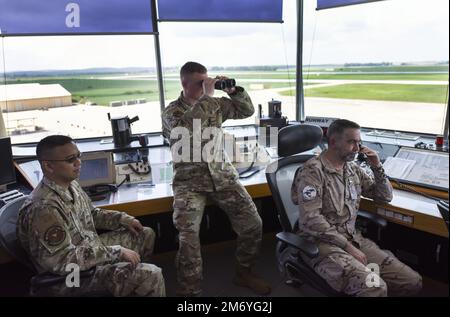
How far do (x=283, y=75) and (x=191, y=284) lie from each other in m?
2.14

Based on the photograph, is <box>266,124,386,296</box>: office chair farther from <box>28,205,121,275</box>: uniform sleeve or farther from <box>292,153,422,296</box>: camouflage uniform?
<box>28,205,121,275</box>: uniform sleeve

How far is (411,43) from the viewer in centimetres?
249

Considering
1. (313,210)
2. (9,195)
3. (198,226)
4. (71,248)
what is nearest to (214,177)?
(198,226)

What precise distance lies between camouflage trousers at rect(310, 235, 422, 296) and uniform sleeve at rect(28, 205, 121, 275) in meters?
1.07

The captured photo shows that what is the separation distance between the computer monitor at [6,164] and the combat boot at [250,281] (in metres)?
1.55

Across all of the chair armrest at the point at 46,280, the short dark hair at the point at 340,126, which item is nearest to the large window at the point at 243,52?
the short dark hair at the point at 340,126

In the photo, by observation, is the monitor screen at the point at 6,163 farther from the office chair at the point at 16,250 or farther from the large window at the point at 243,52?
the large window at the point at 243,52

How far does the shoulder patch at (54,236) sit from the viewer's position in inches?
54.3

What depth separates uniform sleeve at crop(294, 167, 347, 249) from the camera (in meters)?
1.61

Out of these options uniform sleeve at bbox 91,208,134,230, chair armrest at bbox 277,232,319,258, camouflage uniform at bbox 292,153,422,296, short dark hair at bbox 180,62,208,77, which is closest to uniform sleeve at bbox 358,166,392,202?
camouflage uniform at bbox 292,153,422,296

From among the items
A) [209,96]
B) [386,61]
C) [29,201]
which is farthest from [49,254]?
[386,61]

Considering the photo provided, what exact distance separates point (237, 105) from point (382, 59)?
4.79ft

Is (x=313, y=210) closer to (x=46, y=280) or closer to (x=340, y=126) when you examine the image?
(x=340, y=126)
